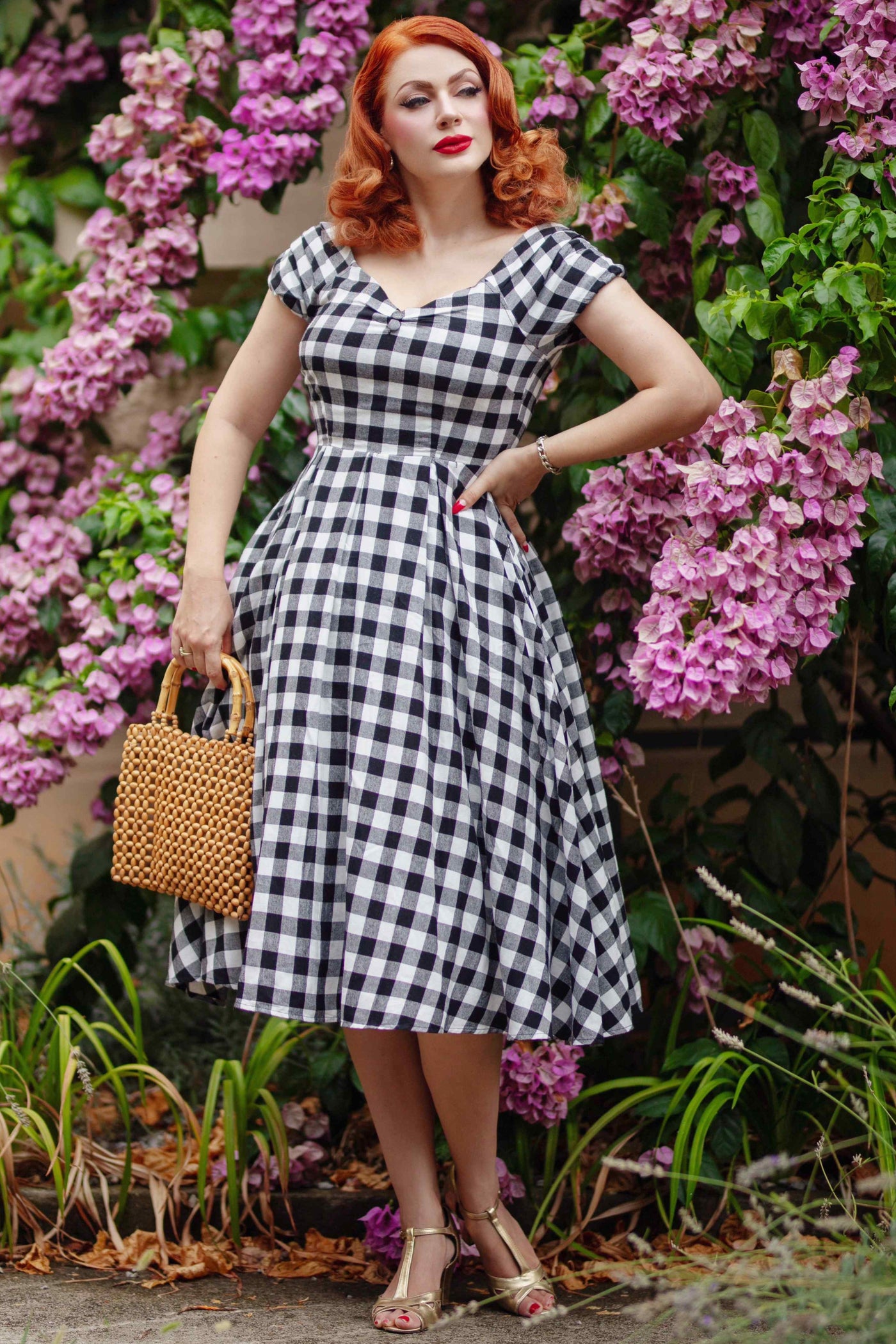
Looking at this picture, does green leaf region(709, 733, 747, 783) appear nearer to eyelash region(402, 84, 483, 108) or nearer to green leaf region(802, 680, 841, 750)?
green leaf region(802, 680, 841, 750)

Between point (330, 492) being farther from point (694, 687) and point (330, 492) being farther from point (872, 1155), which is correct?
point (872, 1155)

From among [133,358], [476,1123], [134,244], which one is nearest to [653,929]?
[476,1123]

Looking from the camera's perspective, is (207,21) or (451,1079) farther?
(207,21)

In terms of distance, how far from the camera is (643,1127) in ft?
8.20

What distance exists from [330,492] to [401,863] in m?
0.58

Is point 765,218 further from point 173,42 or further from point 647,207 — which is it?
point 173,42

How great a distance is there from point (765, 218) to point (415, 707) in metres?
1.07

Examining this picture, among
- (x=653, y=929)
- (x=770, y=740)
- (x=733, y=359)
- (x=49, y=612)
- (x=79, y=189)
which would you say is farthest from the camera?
(x=79, y=189)

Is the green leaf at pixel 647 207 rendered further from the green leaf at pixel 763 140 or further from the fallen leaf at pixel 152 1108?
the fallen leaf at pixel 152 1108

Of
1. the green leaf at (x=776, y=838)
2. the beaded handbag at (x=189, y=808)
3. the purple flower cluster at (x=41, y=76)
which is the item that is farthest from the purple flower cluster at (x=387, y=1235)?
the purple flower cluster at (x=41, y=76)

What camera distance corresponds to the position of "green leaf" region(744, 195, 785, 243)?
2271 mm

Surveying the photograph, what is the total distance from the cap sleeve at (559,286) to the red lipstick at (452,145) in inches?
7.5

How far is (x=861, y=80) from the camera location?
206 centimetres

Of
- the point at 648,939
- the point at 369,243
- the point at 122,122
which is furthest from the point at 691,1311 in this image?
the point at 122,122
